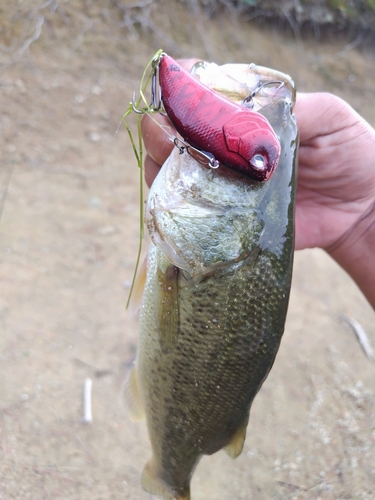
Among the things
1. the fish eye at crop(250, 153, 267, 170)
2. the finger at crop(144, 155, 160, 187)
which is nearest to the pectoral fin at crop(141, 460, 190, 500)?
the finger at crop(144, 155, 160, 187)

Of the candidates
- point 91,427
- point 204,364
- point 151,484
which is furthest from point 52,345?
point 204,364

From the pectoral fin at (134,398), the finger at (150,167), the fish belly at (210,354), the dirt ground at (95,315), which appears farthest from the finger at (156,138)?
the dirt ground at (95,315)

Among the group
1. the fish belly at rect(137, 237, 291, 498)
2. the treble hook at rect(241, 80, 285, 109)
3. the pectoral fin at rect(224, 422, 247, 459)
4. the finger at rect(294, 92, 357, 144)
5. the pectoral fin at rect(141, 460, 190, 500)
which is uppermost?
the treble hook at rect(241, 80, 285, 109)

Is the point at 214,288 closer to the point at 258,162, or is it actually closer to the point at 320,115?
the point at 258,162

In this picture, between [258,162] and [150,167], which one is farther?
[150,167]

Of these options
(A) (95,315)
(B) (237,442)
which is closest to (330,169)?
(B) (237,442)

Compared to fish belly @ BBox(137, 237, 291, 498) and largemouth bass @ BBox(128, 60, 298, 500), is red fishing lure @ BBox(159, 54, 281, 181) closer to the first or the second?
largemouth bass @ BBox(128, 60, 298, 500)

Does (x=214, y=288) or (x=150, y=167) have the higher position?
(x=214, y=288)
